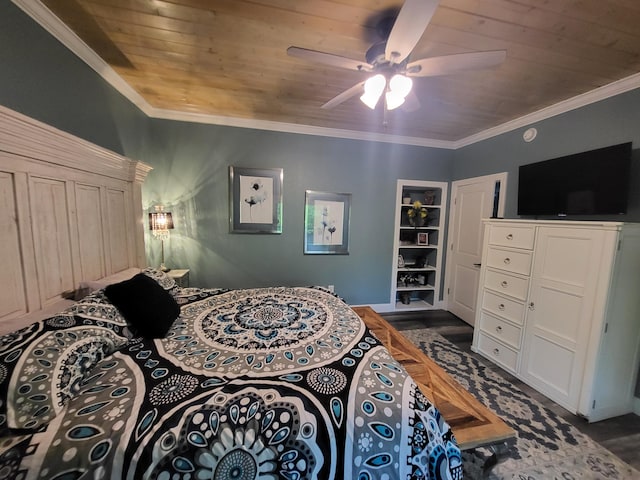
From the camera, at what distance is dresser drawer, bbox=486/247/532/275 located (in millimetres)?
2294

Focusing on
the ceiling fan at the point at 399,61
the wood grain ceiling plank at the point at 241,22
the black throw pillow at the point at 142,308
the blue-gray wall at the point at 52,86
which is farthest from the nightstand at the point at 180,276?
the ceiling fan at the point at 399,61

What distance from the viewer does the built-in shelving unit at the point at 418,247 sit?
151 inches

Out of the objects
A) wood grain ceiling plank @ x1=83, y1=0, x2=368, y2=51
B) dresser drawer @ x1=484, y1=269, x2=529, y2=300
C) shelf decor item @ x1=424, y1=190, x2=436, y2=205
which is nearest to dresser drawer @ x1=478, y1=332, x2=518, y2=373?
dresser drawer @ x1=484, y1=269, x2=529, y2=300

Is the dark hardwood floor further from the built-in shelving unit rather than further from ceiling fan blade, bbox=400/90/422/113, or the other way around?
ceiling fan blade, bbox=400/90/422/113

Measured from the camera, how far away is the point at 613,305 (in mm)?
1808

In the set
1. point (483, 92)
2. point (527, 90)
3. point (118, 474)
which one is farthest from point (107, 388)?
point (527, 90)

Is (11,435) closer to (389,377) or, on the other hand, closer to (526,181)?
(389,377)

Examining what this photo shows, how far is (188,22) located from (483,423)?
9.64 feet

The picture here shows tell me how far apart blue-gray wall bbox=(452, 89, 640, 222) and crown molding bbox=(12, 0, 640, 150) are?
0.22ft

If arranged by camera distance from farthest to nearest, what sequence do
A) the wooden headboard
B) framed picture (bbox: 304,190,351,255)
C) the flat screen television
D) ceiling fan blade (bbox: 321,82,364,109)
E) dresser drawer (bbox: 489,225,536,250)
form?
framed picture (bbox: 304,190,351,255)
dresser drawer (bbox: 489,225,536,250)
the flat screen television
ceiling fan blade (bbox: 321,82,364,109)
the wooden headboard

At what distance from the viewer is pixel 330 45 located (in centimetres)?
172

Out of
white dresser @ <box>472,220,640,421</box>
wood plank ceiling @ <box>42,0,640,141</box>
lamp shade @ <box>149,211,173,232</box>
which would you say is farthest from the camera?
lamp shade @ <box>149,211,173,232</box>

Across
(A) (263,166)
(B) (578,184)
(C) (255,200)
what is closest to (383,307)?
(C) (255,200)

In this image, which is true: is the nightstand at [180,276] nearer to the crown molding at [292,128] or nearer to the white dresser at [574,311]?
the crown molding at [292,128]
